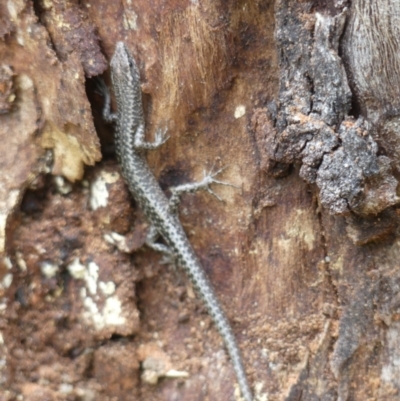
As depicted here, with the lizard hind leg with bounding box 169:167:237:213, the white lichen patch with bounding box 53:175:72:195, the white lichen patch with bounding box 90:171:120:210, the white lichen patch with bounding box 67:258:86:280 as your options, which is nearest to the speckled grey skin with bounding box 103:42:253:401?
the lizard hind leg with bounding box 169:167:237:213

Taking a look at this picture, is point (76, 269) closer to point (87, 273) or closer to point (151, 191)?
point (87, 273)

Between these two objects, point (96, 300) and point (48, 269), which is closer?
point (48, 269)

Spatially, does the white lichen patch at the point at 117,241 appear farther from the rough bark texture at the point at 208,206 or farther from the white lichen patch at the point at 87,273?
the white lichen patch at the point at 87,273

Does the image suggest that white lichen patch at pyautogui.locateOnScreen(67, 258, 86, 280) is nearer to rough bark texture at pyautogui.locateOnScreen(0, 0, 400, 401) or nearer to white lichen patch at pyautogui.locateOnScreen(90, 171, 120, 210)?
rough bark texture at pyautogui.locateOnScreen(0, 0, 400, 401)

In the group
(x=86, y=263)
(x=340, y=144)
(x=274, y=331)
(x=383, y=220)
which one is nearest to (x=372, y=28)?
(x=340, y=144)

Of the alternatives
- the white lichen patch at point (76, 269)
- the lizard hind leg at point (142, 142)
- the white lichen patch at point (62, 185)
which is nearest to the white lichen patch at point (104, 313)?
the white lichen patch at point (76, 269)

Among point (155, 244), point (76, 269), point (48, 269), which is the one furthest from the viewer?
point (155, 244)

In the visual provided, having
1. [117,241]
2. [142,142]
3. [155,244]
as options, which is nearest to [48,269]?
[117,241]

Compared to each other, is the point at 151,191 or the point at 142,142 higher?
the point at 142,142
